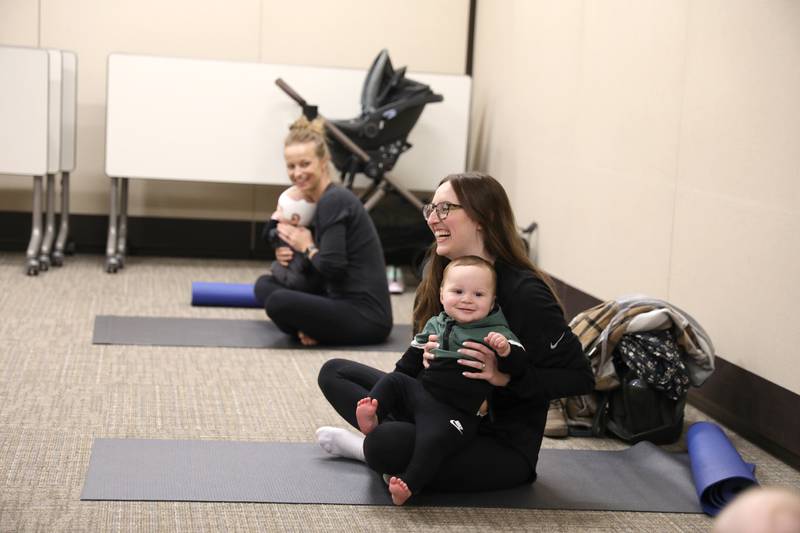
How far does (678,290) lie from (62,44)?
411 centimetres

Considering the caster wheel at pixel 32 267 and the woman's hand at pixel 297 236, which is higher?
the woman's hand at pixel 297 236

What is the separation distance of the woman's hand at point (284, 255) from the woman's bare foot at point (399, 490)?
202 centimetres

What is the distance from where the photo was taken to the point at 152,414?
3133 millimetres

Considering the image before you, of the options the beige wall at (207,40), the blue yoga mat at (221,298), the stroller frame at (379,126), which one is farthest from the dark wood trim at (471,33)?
the blue yoga mat at (221,298)

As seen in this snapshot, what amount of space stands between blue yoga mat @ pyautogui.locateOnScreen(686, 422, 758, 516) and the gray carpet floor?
74 millimetres

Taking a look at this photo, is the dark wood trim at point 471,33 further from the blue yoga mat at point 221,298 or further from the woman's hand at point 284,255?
the woman's hand at point 284,255

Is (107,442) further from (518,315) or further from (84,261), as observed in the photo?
(84,261)

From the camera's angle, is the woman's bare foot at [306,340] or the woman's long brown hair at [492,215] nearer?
the woman's long brown hair at [492,215]

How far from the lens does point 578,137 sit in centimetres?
482

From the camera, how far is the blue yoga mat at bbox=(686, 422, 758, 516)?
8.54ft

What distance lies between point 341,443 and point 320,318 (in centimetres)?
138

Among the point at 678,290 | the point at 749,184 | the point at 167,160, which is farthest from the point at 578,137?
the point at 167,160

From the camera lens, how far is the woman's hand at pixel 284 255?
14.2ft

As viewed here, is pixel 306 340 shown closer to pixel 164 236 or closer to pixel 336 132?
pixel 336 132
